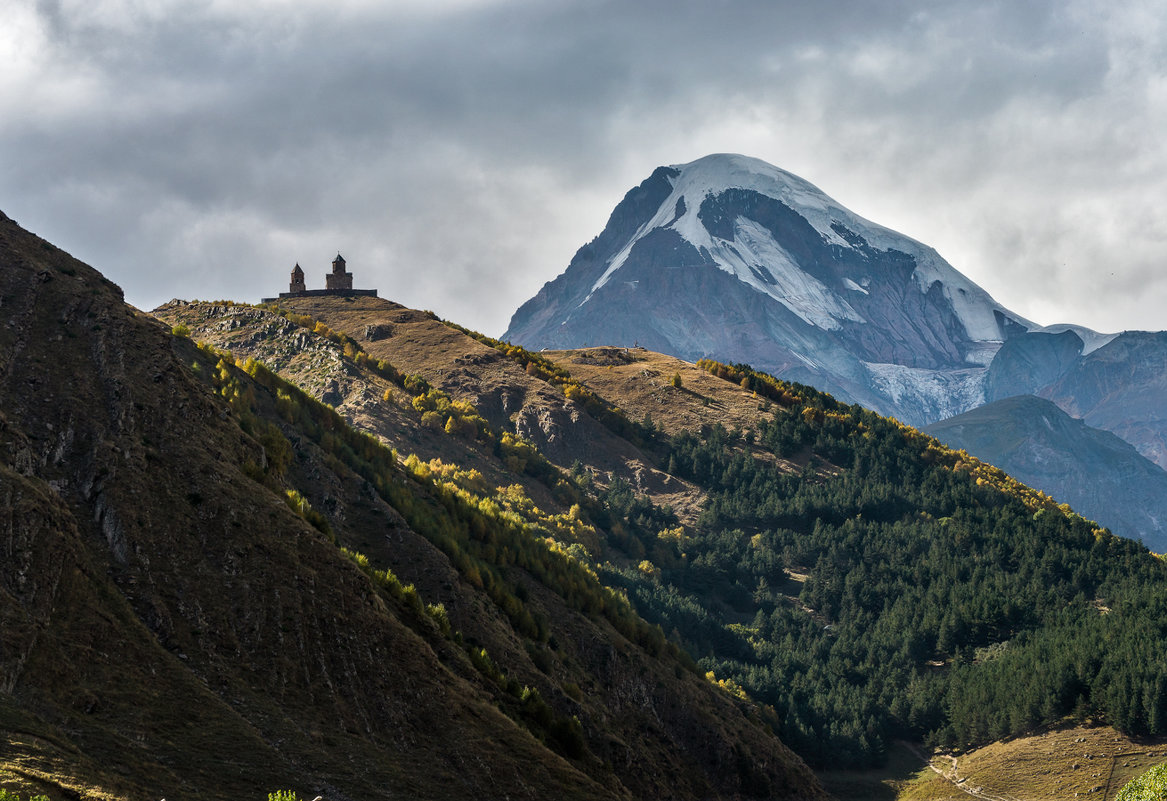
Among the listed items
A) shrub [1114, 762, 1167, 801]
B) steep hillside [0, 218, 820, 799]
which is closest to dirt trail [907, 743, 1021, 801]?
steep hillside [0, 218, 820, 799]

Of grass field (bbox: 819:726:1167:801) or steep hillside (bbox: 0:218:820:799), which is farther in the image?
grass field (bbox: 819:726:1167:801)

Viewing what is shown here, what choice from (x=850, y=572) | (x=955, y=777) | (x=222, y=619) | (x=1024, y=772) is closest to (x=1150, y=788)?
(x=222, y=619)

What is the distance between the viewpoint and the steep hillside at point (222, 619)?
39719mm

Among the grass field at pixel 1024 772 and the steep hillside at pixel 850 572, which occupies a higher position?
the steep hillside at pixel 850 572

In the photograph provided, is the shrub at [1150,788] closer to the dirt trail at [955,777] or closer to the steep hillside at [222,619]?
the steep hillside at [222,619]

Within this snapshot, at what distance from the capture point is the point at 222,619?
47.9 meters

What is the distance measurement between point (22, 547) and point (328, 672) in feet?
42.4

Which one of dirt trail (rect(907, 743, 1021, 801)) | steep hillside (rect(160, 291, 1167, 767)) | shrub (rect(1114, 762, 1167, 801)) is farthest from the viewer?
steep hillside (rect(160, 291, 1167, 767))

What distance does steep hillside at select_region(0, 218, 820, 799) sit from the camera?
1564 inches

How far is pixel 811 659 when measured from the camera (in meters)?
142

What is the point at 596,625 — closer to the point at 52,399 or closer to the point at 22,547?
the point at 52,399

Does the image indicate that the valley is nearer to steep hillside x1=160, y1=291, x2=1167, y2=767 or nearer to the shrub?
steep hillside x1=160, y1=291, x2=1167, y2=767

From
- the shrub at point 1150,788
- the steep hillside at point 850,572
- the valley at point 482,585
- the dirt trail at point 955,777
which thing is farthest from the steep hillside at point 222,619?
the steep hillside at point 850,572

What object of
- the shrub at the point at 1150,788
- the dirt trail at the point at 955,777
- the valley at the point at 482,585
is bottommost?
the dirt trail at the point at 955,777
